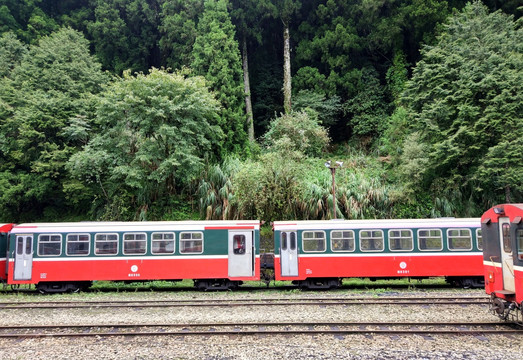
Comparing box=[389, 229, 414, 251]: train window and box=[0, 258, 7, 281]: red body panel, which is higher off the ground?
box=[389, 229, 414, 251]: train window

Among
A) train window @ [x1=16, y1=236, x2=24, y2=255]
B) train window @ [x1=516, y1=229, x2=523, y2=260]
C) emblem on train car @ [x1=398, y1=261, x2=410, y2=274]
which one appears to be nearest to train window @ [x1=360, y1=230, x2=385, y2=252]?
emblem on train car @ [x1=398, y1=261, x2=410, y2=274]

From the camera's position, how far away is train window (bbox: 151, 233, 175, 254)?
15.4m

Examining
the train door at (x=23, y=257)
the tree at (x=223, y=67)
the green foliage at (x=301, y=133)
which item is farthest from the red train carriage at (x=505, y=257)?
the tree at (x=223, y=67)

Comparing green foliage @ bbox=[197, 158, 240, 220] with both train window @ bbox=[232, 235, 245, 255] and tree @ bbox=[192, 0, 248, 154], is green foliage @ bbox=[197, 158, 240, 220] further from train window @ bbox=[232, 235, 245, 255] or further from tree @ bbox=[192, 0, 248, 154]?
train window @ bbox=[232, 235, 245, 255]

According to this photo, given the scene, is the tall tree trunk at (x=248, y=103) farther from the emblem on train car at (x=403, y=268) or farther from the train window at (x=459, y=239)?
the train window at (x=459, y=239)

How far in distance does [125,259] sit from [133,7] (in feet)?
88.5

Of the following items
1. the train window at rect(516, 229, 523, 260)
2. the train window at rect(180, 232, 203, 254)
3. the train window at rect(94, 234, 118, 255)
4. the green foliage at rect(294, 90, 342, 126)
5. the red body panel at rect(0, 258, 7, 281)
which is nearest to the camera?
the train window at rect(516, 229, 523, 260)

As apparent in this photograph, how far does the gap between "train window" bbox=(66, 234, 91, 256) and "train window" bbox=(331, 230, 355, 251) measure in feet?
32.8

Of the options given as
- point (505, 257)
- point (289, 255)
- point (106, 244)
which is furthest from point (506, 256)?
point (106, 244)

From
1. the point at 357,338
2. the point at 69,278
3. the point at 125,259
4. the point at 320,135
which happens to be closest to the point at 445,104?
the point at 320,135

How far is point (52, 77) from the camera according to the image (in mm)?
26297

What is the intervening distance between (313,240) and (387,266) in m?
3.12

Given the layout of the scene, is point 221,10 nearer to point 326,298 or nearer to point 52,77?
point 52,77

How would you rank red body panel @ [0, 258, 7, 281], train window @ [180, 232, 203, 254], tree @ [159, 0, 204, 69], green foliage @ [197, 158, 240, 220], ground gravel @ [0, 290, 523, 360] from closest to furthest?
ground gravel @ [0, 290, 523, 360]
train window @ [180, 232, 203, 254]
red body panel @ [0, 258, 7, 281]
green foliage @ [197, 158, 240, 220]
tree @ [159, 0, 204, 69]
